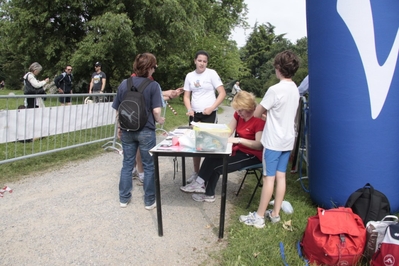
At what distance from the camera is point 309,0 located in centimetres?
342

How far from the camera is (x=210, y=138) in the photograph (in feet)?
9.61

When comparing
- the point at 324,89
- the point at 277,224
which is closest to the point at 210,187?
the point at 277,224

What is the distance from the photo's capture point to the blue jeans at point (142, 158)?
358 centimetres

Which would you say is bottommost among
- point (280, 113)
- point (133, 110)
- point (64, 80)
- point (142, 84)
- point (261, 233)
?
point (261, 233)

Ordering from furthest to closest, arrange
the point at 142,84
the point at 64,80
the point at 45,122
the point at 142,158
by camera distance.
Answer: the point at 64,80 → the point at 45,122 → the point at 142,158 → the point at 142,84

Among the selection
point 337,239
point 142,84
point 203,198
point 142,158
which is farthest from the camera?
point 203,198

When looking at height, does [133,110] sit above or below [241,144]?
above

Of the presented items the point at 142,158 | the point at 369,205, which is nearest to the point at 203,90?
the point at 142,158

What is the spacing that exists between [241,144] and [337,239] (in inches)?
57.2

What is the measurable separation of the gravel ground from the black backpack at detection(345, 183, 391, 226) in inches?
48.0

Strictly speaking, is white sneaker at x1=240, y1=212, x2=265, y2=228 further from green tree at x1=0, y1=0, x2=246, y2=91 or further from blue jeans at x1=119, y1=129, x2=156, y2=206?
green tree at x1=0, y1=0, x2=246, y2=91

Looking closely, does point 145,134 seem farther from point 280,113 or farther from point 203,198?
point 280,113

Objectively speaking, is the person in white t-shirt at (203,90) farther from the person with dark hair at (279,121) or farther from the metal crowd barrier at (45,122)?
the metal crowd barrier at (45,122)

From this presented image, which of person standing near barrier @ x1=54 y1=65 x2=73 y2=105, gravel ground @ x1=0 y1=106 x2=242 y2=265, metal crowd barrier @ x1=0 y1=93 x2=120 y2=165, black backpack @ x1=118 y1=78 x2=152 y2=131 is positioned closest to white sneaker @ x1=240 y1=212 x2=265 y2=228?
gravel ground @ x1=0 y1=106 x2=242 y2=265
